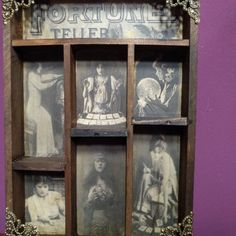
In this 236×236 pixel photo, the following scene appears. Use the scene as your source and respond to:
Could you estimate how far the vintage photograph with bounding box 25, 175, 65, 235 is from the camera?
120cm

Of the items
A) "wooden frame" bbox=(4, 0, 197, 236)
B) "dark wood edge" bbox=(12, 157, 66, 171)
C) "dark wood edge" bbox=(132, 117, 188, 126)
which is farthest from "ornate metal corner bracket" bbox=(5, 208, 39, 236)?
"dark wood edge" bbox=(132, 117, 188, 126)

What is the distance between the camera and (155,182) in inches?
46.8

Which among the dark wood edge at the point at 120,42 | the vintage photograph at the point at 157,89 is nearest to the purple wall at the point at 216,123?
the vintage photograph at the point at 157,89

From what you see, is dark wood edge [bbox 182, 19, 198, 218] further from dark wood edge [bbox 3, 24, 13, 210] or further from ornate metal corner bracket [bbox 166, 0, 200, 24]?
dark wood edge [bbox 3, 24, 13, 210]

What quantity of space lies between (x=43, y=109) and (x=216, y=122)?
0.57m

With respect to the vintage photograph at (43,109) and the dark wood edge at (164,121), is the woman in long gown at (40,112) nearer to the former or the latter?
the vintage photograph at (43,109)

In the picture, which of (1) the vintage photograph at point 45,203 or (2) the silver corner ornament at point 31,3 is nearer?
(2) the silver corner ornament at point 31,3

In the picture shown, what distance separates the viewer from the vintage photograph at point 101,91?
1.17 m

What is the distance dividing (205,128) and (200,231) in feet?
1.18

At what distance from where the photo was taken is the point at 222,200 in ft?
4.27

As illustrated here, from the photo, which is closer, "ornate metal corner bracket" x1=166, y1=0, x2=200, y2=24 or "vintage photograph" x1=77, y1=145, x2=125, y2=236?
"ornate metal corner bracket" x1=166, y1=0, x2=200, y2=24

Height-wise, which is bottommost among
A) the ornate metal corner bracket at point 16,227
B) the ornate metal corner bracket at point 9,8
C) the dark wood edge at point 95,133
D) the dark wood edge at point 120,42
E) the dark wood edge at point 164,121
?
the ornate metal corner bracket at point 16,227

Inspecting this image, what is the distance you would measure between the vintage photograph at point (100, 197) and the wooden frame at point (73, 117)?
64mm

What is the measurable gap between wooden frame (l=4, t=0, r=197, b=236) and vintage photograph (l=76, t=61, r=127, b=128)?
0.04m
